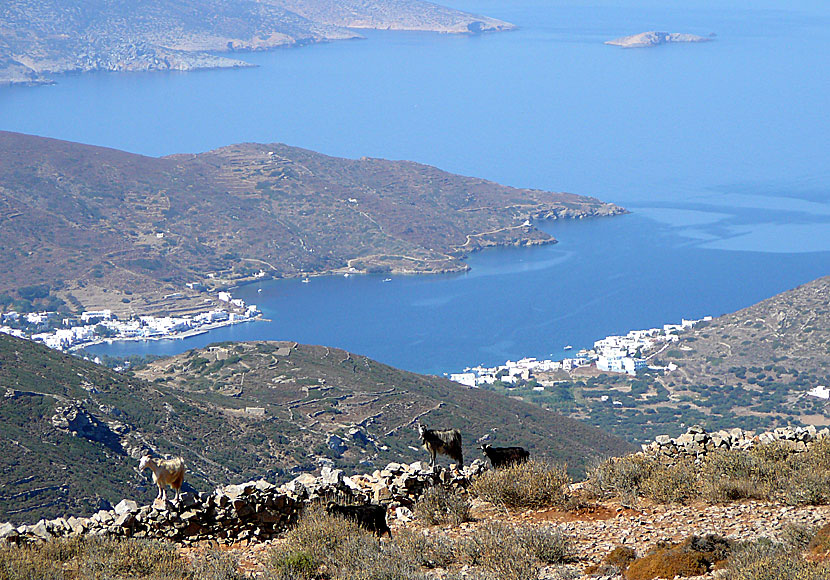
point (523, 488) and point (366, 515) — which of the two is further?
point (523, 488)

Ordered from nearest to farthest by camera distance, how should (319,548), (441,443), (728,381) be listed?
(319,548) → (441,443) → (728,381)

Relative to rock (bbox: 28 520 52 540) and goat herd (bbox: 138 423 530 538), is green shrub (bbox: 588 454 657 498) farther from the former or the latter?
rock (bbox: 28 520 52 540)

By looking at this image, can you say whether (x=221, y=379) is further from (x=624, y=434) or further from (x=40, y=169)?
(x=40, y=169)

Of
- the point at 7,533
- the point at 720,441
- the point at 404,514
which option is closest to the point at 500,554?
the point at 404,514

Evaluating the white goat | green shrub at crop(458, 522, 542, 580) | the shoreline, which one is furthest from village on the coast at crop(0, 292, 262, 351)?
green shrub at crop(458, 522, 542, 580)

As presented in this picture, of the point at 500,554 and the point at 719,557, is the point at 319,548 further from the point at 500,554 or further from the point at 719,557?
the point at 719,557

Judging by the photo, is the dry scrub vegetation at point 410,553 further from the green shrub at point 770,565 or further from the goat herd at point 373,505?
the green shrub at point 770,565
